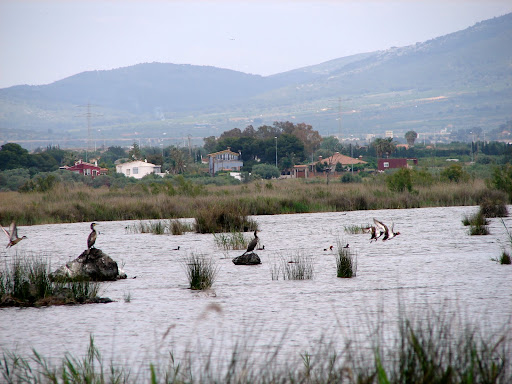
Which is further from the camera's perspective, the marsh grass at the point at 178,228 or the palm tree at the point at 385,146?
the palm tree at the point at 385,146

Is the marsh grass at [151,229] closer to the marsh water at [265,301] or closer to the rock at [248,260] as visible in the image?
the marsh water at [265,301]

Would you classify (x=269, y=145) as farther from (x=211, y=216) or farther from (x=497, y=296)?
(x=497, y=296)

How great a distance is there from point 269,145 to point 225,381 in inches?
3271

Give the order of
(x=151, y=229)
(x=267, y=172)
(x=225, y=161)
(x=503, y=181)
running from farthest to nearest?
(x=225, y=161) → (x=267, y=172) → (x=503, y=181) → (x=151, y=229)

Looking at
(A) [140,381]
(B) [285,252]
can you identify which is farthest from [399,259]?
(A) [140,381]

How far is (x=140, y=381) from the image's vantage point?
587 centimetres

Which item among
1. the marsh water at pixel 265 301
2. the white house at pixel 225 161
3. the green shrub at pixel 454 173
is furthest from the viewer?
the white house at pixel 225 161

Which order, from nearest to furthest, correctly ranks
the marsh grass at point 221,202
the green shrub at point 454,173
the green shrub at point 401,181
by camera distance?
the marsh grass at point 221,202, the green shrub at point 401,181, the green shrub at point 454,173

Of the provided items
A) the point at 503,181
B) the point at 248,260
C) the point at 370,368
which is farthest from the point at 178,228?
the point at 503,181

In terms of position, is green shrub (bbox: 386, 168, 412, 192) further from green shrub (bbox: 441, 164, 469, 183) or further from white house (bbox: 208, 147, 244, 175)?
white house (bbox: 208, 147, 244, 175)

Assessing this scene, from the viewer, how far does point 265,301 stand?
29.6 ft

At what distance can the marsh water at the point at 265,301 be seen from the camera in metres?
7.06

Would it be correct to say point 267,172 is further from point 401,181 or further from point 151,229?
point 151,229

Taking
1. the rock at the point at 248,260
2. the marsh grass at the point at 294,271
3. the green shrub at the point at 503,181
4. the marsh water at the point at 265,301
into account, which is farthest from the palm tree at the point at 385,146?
the marsh grass at the point at 294,271
